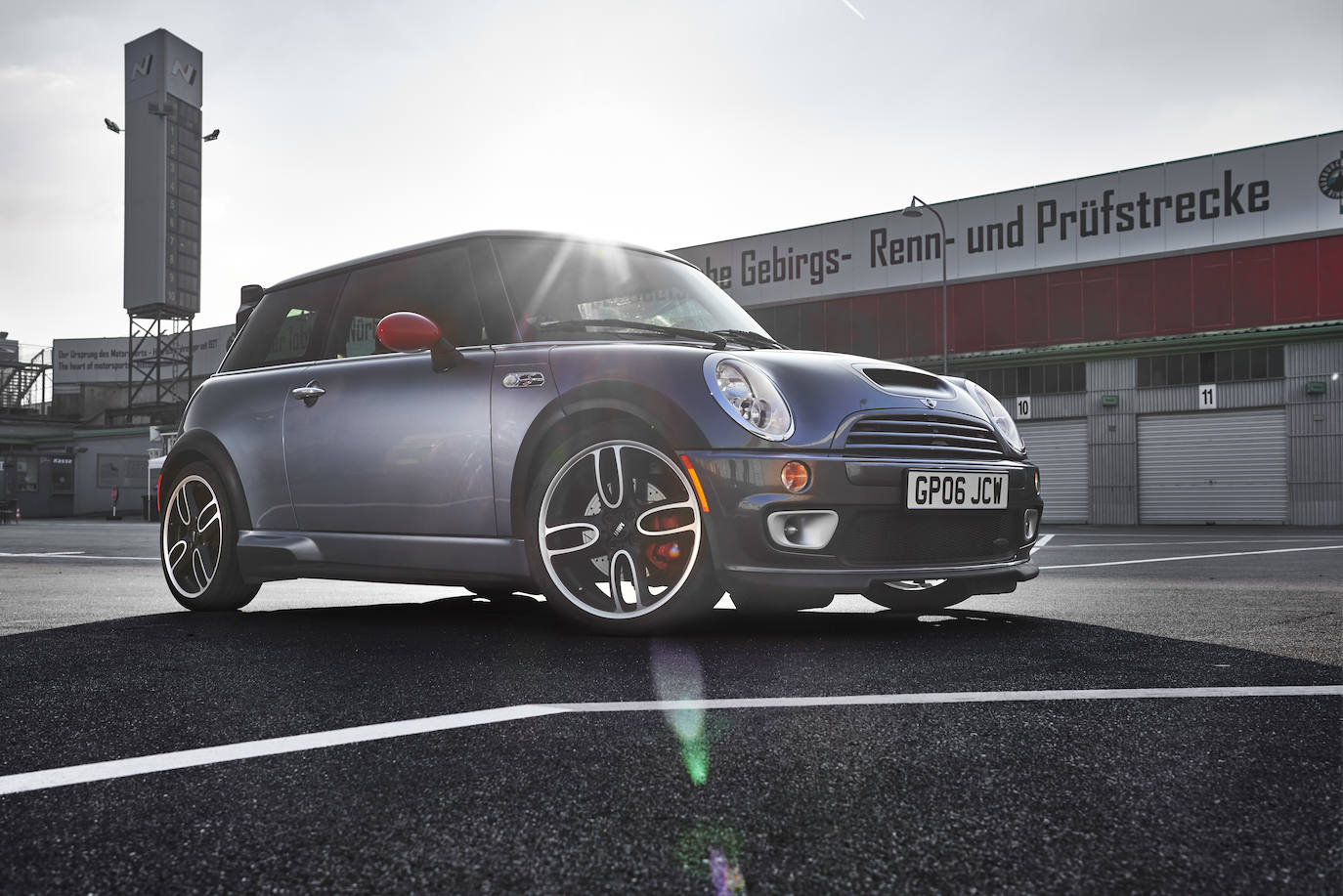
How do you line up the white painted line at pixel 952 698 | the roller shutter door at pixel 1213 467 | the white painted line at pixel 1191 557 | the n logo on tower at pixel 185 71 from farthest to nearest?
the n logo on tower at pixel 185 71, the roller shutter door at pixel 1213 467, the white painted line at pixel 1191 557, the white painted line at pixel 952 698

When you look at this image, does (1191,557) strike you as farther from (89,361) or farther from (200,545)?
(89,361)

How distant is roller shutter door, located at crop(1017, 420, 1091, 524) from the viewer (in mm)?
28422

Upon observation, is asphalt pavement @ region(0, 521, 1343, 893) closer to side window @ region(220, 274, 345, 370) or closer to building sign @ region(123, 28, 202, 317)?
side window @ region(220, 274, 345, 370)

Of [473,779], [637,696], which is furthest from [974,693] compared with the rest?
[473,779]

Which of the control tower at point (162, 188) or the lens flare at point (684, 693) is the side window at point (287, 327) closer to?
the lens flare at point (684, 693)

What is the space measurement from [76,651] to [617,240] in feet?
9.26

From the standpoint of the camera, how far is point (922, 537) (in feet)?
12.1

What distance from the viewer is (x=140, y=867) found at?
4.56 feet

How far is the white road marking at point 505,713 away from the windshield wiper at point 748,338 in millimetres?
2068

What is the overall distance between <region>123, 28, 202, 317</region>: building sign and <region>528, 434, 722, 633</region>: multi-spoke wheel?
54.6 metres

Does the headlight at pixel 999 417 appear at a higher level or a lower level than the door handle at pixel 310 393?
lower

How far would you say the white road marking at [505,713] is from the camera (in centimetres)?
190

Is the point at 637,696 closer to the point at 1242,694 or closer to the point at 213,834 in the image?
the point at 213,834

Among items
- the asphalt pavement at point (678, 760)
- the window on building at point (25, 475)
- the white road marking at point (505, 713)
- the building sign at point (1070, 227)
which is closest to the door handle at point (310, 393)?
the asphalt pavement at point (678, 760)
